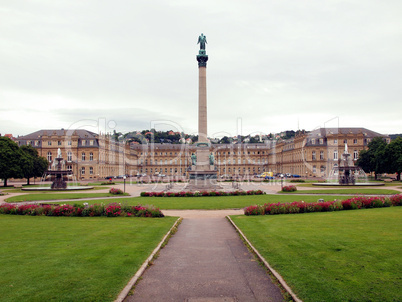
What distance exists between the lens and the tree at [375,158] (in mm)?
71375

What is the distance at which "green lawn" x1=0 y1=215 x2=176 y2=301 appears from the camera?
838 centimetres

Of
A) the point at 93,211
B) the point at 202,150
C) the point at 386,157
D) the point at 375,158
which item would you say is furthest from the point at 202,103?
the point at 375,158

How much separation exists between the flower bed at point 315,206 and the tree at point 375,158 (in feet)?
167

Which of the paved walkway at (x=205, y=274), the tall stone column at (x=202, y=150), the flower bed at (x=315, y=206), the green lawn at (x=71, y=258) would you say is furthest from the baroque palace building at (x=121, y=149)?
the green lawn at (x=71, y=258)

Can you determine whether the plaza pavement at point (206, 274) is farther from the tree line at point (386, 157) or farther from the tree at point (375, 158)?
the tree at point (375, 158)

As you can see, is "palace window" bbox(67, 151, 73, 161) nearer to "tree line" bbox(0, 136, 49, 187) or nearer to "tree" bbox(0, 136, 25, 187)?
"tree line" bbox(0, 136, 49, 187)

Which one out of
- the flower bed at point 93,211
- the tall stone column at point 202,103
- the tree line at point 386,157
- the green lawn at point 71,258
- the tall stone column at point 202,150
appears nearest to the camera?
the green lawn at point 71,258

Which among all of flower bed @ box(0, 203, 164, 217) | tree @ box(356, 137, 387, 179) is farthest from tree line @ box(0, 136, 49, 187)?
tree @ box(356, 137, 387, 179)

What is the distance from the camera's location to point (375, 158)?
A: 74312 millimetres

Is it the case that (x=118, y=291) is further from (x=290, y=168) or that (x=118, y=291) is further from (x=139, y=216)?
(x=290, y=168)

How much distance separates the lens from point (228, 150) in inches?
6329

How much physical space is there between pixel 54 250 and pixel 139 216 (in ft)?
34.3

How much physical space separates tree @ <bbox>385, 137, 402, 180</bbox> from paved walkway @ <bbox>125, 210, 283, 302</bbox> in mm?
62770

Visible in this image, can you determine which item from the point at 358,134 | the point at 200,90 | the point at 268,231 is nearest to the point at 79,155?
the point at 200,90
